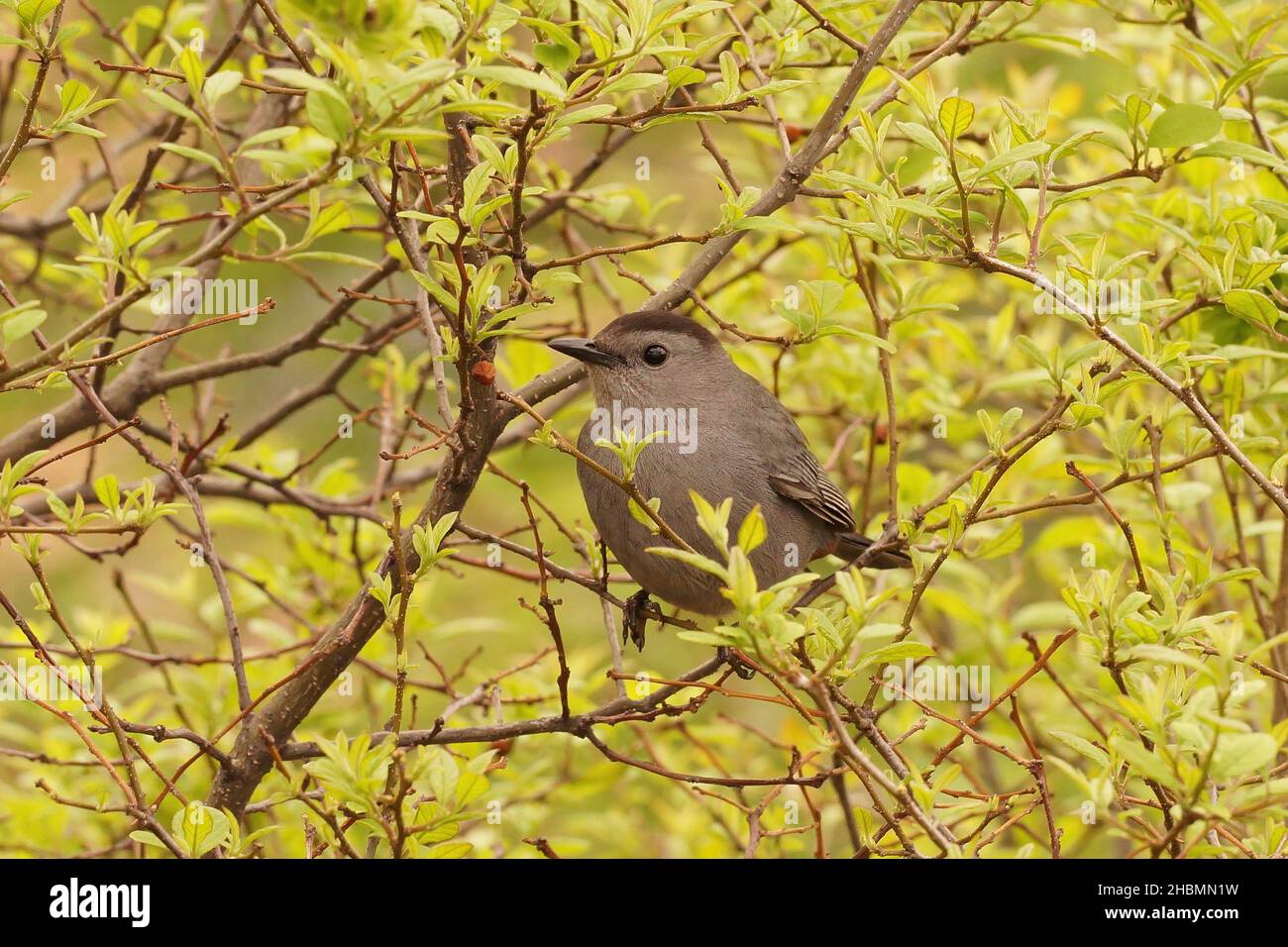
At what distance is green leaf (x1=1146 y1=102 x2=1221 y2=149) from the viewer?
3.19 meters

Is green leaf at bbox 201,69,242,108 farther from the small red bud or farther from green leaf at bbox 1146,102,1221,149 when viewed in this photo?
green leaf at bbox 1146,102,1221,149

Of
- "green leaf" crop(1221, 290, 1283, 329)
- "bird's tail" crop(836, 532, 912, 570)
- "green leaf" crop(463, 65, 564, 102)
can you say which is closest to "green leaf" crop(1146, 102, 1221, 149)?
"green leaf" crop(1221, 290, 1283, 329)

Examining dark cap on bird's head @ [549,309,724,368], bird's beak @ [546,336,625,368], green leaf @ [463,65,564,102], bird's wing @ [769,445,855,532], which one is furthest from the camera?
bird's wing @ [769,445,855,532]

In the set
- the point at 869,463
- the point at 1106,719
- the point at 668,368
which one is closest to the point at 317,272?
the point at 668,368

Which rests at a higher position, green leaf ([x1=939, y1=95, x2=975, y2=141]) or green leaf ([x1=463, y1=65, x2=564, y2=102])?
green leaf ([x1=939, y1=95, x2=975, y2=141])

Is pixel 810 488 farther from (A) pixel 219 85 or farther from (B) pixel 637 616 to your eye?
(A) pixel 219 85

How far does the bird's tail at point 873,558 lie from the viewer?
4.00 metres

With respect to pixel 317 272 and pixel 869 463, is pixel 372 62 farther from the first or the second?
pixel 317 272

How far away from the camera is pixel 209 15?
4.97 meters

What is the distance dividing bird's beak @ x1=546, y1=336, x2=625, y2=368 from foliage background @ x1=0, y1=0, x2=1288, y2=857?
0.29m

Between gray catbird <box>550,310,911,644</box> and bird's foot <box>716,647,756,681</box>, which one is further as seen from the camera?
gray catbird <box>550,310,911,644</box>

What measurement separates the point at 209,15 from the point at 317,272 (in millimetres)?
4344

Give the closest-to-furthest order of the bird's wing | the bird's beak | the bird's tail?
the bird's tail → the bird's beak → the bird's wing

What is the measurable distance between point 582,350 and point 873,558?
1.14 m
